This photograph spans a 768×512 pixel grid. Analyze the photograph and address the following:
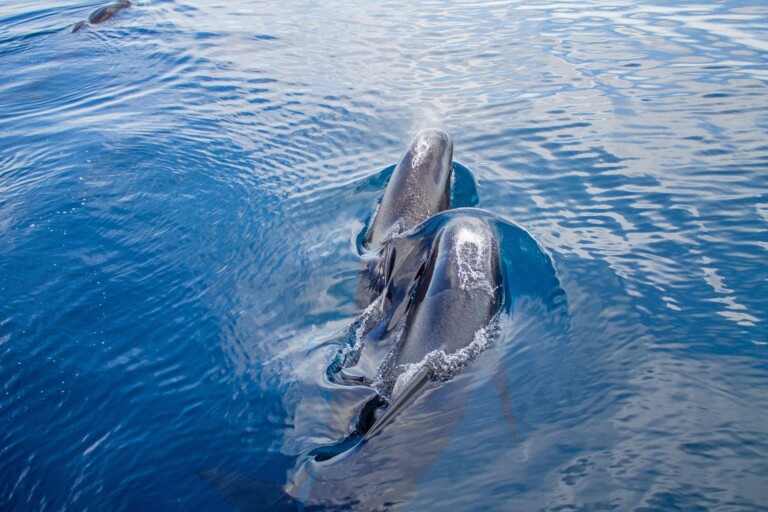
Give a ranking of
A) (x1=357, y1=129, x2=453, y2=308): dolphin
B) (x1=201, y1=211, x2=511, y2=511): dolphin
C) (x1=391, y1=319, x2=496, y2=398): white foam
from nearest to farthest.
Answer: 1. (x1=201, y1=211, x2=511, y2=511): dolphin
2. (x1=391, y1=319, x2=496, y2=398): white foam
3. (x1=357, y1=129, x2=453, y2=308): dolphin

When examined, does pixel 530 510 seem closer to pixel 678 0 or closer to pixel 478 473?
pixel 478 473

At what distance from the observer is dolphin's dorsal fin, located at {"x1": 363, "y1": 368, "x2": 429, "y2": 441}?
4.50 metres

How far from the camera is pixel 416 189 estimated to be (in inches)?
298

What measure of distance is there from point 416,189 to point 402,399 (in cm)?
348

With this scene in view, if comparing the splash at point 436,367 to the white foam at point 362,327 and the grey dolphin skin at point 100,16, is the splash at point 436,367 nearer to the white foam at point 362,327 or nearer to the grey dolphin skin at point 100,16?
the white foam at point 362,327

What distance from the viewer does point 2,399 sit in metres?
5.57

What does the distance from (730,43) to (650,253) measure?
8414 millimetres

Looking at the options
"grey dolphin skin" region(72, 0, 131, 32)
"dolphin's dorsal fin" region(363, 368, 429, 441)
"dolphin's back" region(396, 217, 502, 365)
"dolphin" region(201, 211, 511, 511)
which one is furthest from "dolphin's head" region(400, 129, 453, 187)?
"grey dolphin skin" region(72, 0, 131, 32)

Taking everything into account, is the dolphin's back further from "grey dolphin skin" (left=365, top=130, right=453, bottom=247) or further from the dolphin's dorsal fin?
"grey dolphin skin" (left=365, top=130, right=453, bottom=247)

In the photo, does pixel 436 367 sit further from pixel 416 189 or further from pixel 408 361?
pixel 416 189

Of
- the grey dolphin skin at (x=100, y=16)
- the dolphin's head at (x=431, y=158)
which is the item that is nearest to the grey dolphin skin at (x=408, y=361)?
the dolphin's head at (x=431, y=158)

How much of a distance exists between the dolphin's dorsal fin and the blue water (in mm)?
224

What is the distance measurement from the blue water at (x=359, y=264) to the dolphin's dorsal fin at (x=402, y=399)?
0.74ft

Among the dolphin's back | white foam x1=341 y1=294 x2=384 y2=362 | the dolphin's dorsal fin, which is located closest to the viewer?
the dolphin's dorsal fin
